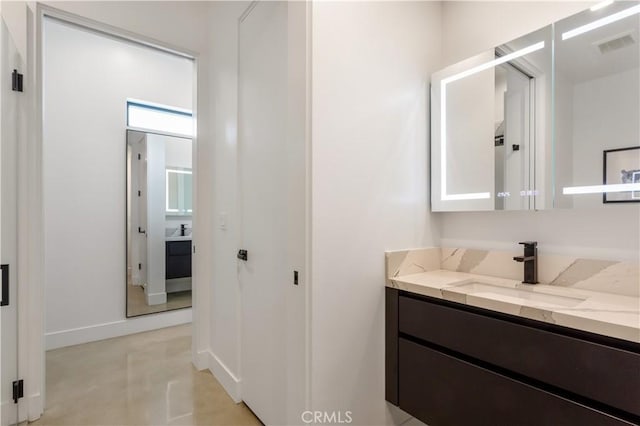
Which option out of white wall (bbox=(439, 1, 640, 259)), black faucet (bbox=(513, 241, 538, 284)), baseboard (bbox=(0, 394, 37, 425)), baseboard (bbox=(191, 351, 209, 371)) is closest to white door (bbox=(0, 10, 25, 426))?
baseboard (bbox=(0, 394, 37, 425))

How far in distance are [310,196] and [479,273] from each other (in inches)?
42.2

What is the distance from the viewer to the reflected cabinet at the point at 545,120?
1.25 m

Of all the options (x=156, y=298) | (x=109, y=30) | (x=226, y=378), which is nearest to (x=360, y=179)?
(x=226, y=378)

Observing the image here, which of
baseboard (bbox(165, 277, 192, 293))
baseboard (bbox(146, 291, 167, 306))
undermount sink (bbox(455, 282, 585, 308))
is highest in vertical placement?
undermount sink (bbox(455, 282, 585, 308))

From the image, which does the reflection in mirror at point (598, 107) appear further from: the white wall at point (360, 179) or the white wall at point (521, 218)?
the white wall at point (360, 179)

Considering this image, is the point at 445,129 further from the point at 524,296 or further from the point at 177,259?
the point at 177,259

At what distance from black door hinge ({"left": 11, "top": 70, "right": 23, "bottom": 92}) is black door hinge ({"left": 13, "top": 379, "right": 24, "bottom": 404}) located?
66.4 inches

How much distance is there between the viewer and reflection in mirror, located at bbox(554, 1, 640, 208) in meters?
1.23

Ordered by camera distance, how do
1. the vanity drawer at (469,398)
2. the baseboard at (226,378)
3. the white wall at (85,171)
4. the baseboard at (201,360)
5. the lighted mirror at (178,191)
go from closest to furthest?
the vanity drawer at (469,398) → the baseboard at (226,378) → the baseboard at (201,360) → the white wall at (85,171) → the lighted mirror at (178,191)

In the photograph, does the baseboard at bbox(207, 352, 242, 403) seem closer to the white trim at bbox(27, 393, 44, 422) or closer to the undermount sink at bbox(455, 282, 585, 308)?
the white trim at bbox(27, 393, 44, 422)

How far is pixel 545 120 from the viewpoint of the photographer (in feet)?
4.72

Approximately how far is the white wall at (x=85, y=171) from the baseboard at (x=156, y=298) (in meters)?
0.26

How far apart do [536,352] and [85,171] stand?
3.66 m

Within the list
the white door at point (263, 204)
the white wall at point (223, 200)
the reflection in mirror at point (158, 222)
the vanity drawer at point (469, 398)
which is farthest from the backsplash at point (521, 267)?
the reflection in mirror at point (158, 222)
